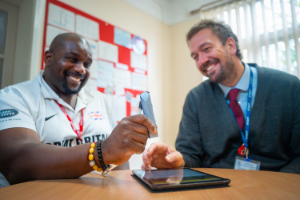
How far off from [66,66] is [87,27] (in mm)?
949

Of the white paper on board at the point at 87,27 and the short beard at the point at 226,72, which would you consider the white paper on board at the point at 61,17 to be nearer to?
the white paper on board at the point at 87,27

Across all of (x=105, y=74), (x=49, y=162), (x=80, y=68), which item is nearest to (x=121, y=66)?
(x=105, y=74)

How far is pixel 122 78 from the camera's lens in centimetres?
222

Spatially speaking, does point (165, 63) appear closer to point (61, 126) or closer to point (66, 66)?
point (66, 66)

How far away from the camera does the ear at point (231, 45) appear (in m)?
1.46

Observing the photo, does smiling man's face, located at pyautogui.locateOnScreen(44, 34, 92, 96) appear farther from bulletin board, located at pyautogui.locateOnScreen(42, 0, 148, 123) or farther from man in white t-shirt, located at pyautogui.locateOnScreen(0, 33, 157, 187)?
bulletin board, located at pyautogui.locateOnScreen(42, 0, 148, 123)

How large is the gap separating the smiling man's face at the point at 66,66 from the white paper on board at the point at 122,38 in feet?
3.47

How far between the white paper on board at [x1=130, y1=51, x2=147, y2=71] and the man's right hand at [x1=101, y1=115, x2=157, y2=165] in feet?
6.00

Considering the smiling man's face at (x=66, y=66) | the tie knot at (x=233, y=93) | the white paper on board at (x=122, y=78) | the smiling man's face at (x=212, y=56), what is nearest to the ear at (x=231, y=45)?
the smiling man's face at (x=212, y=56)

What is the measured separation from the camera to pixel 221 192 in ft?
1.61

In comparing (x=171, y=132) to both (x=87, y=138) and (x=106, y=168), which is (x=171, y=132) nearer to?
(x=87, y=138)

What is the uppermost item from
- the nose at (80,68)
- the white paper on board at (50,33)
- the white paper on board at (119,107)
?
the white paper on board at (50,33)

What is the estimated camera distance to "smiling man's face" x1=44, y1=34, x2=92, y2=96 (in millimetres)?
1158

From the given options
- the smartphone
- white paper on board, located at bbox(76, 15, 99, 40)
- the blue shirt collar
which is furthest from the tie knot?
white paper on board, located at bbox(76, 15, 99, 40)
